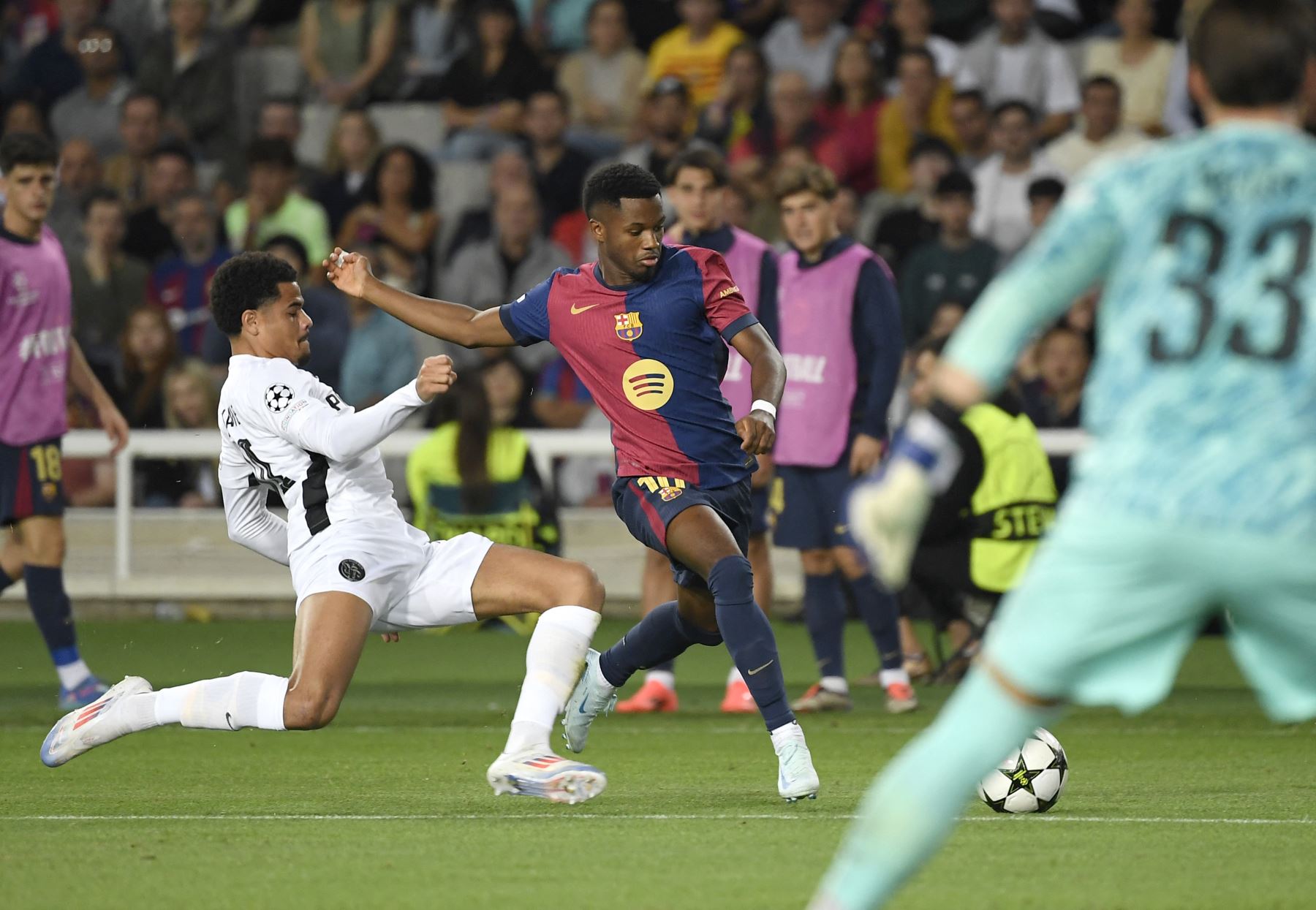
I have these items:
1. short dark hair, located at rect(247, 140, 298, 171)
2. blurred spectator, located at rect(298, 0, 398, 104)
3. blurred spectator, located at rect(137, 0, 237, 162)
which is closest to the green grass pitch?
short dark hair, located at rect(247, 140, 298, 171)

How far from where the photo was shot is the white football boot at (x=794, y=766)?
6133 mm

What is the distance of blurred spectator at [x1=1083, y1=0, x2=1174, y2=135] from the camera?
14.9 meters

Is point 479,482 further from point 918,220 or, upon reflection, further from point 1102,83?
point 1102,83

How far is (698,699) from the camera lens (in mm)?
9727

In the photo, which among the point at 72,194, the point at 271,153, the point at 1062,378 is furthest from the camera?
the point at 72,194

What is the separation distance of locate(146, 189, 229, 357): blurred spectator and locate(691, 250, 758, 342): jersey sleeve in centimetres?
819

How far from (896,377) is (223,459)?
141 inches

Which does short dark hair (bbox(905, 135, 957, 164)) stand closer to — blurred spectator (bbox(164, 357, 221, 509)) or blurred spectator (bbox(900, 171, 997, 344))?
blurred spectator (bbox(900, 171, 997, 344))

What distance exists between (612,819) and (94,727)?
1.67m

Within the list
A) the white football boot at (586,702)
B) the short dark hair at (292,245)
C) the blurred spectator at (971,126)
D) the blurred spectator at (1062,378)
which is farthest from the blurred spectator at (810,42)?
the white football boot at (586,702)

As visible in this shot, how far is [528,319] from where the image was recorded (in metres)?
6.98

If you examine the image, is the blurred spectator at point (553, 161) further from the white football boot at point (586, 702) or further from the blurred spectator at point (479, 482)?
the white football boot at point (586, 702)

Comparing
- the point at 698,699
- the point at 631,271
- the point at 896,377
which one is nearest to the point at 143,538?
the point at 698,699

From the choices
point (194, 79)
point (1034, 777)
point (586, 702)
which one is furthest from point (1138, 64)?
point (1034, 777)
